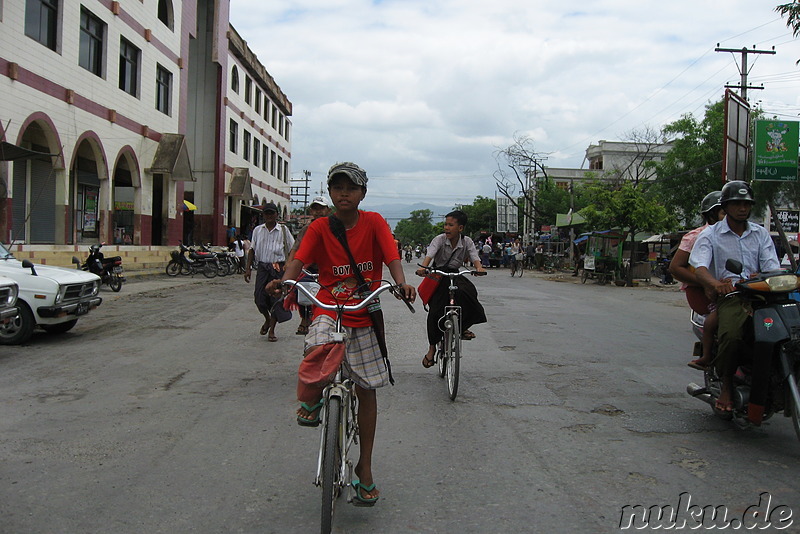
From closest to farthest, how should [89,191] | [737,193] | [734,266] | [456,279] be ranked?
[734,266] → [737,193] → [456,279] → [89,191]

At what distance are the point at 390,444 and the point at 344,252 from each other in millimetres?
1617

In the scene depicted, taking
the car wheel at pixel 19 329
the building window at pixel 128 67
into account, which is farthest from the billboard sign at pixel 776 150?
the building window at pixel 128 67

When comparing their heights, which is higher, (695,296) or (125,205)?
(125,205)

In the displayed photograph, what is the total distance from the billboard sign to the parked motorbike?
56.4 feet

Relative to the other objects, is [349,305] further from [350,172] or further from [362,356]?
[350,172]

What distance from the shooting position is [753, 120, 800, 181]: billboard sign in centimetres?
1691

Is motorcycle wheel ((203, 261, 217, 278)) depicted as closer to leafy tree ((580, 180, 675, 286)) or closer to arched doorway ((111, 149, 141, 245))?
arched doorway ((111, 149, 141, 245))

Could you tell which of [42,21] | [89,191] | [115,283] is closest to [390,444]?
[115,283]

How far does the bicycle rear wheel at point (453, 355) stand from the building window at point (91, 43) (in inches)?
644

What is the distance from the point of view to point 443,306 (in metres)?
6.64

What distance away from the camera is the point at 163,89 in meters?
24.8

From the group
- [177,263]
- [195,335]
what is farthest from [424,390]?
[177,263]

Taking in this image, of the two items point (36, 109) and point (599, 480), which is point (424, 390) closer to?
point (599, 480)

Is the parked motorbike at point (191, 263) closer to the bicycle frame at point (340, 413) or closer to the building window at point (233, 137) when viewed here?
the building window at point (233, 137)
